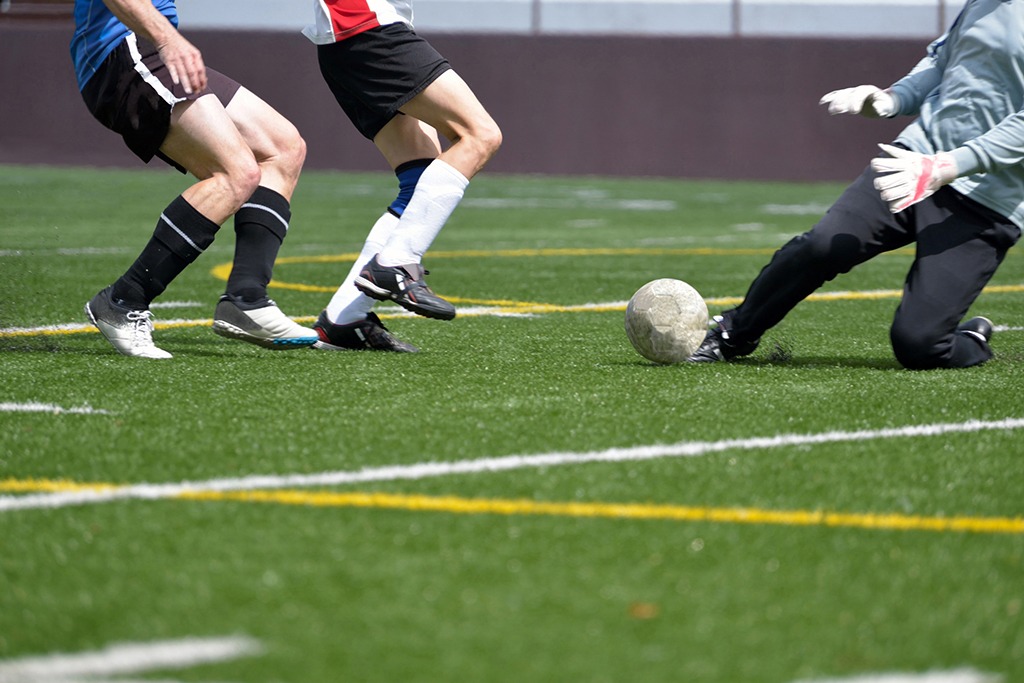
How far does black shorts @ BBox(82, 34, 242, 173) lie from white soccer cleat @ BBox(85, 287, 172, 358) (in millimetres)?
495

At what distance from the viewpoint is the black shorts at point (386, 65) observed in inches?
218

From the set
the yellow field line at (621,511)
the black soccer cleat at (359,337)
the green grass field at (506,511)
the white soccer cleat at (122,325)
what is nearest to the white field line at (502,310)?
the green grass field at (506,511)

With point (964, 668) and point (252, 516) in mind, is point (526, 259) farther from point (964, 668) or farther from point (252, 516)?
point (964, 668)

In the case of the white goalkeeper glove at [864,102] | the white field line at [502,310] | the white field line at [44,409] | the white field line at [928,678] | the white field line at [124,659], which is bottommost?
the white field line at [502,310]

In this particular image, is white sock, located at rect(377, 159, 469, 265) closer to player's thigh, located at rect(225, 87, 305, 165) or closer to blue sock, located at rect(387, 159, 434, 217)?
blue sock, located at rect(387, 159, 434, 217)

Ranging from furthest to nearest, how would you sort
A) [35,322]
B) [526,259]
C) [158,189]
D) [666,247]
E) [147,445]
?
[158,189] → [666,247] → [526,259] → [35,322] → [147,445]

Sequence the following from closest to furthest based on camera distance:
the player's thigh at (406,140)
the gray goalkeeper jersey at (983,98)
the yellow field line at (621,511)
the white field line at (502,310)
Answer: the yellow field line at (621,511) < the gray goalkeeper jersey at (983,98) < the player's thigh at (406,140) < the white field line at (502,310)

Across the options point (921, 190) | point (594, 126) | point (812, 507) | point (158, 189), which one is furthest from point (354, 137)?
point (812, 507)

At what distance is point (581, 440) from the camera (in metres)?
3.95

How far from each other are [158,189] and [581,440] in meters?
16.0

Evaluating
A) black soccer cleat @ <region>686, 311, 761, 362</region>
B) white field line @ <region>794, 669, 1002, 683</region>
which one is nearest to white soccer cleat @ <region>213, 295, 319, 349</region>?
black soccer cleat @ <region>686, 311, 761, 362</region>

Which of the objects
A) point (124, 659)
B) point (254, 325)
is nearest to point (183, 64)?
point (254, 325)

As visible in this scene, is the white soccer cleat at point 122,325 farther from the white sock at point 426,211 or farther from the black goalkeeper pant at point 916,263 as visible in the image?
the black goalkeeper pant at point 916,263

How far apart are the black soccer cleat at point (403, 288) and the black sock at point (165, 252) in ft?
1.85
